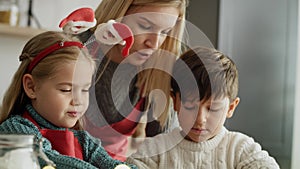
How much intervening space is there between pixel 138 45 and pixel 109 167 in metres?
0.44

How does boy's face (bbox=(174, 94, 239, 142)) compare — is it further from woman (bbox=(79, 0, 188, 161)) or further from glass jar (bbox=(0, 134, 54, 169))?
glass jar (bbox=(0, 134, 54, 169))

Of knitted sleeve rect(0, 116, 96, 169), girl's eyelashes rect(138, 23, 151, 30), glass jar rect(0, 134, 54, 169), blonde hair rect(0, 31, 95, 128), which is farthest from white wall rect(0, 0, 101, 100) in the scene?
glass jar rect(0, 134, 54, 169)

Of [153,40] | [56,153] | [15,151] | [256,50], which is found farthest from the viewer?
[256,50]

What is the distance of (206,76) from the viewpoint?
1067 millimetres

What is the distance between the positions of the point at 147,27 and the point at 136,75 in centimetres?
15

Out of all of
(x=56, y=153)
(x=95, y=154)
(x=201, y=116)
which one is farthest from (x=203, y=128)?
(x=56, y=153)

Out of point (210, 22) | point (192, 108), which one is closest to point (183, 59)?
point (192, 108)

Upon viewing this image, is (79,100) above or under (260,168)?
above

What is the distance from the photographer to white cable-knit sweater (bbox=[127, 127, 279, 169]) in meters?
1.09

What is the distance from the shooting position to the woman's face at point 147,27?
1232mm

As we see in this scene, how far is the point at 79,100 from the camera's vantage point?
0.95 m

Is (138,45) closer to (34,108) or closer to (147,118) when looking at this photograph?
(147,118)

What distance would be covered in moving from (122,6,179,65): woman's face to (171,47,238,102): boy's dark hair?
15 centimetres

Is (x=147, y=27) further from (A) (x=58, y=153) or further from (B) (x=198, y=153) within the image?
(A) (x=58, y=153)
